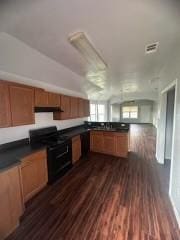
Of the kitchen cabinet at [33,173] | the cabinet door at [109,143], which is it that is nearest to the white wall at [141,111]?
the cabinet door at [109,143]

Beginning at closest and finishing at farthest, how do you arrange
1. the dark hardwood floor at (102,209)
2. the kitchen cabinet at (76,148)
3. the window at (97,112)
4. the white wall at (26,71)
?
the dark hardwood floor at (102,209) < the white wall at (26,71) < the kitchen cabinet at (76,148) < the window at (97,112)

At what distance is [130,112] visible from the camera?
505 inches

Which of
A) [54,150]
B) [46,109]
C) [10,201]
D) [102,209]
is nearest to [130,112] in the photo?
[46,109]

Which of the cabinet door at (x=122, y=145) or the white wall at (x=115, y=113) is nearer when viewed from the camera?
the cabinet door at (x=122, y=145)

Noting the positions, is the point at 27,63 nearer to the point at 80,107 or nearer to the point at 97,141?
the point at 80,107

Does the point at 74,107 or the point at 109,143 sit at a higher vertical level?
the point at 74,107

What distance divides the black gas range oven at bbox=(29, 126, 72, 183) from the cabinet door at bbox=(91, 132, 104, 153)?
143cm

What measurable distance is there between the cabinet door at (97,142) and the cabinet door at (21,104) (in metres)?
2.59

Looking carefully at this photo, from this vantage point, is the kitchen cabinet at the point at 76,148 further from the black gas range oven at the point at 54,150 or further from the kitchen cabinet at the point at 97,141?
the kitchen cabinet at the point at 97,141

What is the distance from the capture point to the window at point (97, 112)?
9.19m

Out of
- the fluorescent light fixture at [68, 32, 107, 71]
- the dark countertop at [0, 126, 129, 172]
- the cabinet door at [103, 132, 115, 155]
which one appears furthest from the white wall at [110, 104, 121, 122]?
the dark countertop at [0, 126, 129, 172]

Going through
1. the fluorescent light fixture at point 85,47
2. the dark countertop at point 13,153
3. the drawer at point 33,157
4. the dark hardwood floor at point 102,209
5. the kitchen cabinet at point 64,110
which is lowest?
the dark hardwood floor at point 102,209

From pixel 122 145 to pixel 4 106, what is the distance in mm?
3506

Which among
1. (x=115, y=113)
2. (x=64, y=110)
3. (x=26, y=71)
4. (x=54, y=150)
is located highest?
(x=26, y=71)
